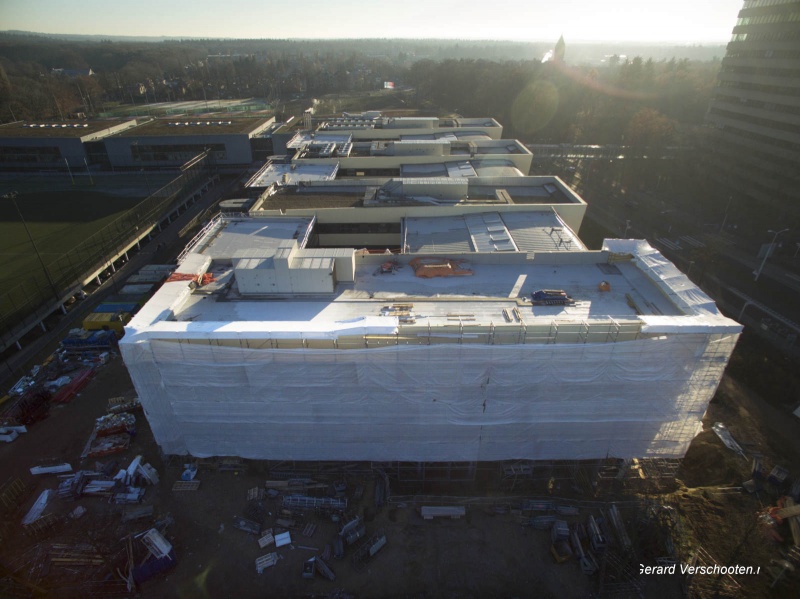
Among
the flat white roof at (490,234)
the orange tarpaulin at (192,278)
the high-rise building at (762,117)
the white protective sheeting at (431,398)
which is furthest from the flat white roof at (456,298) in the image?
the high-rise building at (762,117)

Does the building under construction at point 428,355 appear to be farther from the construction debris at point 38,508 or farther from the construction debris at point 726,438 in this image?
the construction debris at point 38,508

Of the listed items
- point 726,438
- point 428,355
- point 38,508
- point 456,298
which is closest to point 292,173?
point 456,298

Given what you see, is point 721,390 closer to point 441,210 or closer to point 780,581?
point 780,581

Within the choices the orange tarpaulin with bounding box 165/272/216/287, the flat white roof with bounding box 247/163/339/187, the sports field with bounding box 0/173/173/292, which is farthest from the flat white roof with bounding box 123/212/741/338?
the sports field with bounding box 0/173/173/292

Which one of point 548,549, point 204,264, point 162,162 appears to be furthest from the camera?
point 162,162

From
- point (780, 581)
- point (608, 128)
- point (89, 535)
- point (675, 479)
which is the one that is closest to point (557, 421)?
point (675, 479)

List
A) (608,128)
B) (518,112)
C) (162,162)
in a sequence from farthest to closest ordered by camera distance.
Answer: (518,112)
(608,128)
(162,162)

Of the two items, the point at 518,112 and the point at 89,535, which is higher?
the point at 518,112

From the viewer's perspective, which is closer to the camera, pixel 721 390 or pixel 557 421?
pixel 557 421

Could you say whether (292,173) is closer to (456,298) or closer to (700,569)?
(456,298)
